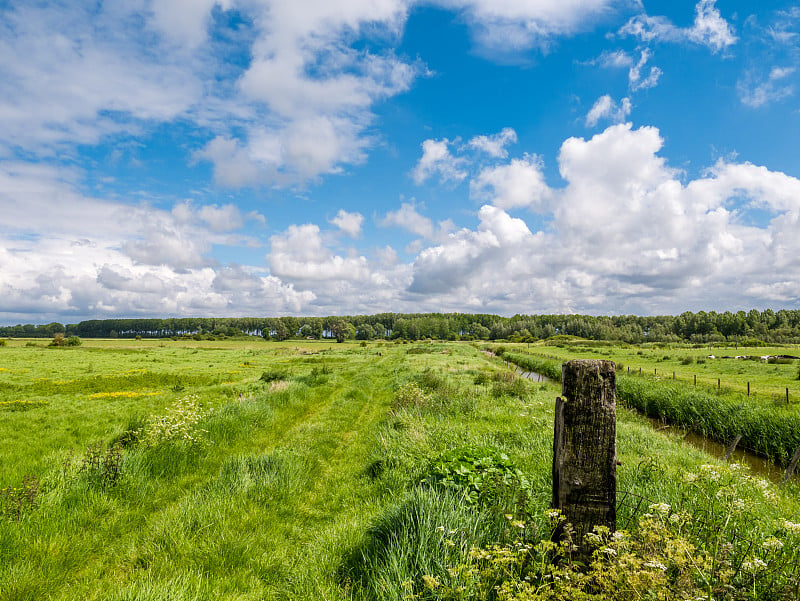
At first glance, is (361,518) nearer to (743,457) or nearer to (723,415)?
(743,457)

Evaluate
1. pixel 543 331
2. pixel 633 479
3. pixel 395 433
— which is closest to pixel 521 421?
pixel 395 433

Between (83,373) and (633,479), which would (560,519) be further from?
(83,373)

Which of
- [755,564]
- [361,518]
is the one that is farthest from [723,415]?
[755,564]

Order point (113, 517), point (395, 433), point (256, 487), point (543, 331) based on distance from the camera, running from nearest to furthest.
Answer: point (113, 517) < point (256, 487) < point (395, 433) < point (543, 331)

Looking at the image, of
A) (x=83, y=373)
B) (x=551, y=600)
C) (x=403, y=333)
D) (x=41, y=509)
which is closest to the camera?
(x=551, y=600)

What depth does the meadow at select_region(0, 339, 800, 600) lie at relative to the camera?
3.06m

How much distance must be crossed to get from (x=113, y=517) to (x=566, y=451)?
26.2 ft

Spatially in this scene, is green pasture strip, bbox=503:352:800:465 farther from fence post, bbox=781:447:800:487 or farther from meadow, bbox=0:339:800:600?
meadow, bbox=0:339:800:600

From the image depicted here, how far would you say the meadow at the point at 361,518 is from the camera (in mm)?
3062

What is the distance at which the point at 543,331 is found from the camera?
169375 millimetres

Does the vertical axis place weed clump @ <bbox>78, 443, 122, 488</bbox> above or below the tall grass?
below

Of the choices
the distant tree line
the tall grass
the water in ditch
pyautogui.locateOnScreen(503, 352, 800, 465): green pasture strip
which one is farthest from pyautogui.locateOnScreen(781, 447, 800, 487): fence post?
the distant tree line

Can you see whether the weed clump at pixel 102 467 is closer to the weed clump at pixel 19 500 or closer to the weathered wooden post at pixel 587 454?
the weed clump at pixel 19 500

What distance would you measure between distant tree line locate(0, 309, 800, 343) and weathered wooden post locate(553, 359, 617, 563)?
144 m
